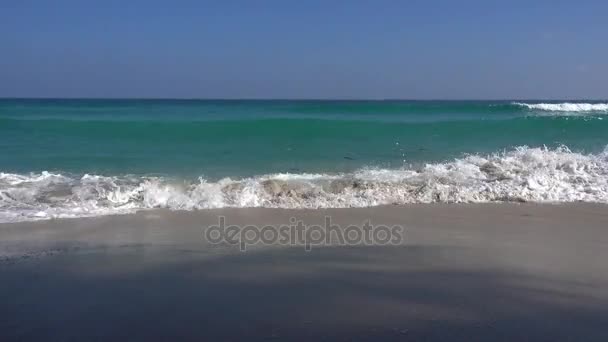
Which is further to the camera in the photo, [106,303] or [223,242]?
[223,242]

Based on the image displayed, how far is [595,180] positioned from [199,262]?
27.3 feet

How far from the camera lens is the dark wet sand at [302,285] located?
4141mm

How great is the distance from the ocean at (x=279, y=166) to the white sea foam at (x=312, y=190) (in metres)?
0.02

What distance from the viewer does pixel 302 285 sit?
5.04 metres

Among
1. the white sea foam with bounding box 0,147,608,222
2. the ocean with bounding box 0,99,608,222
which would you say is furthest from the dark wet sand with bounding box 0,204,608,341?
the ocean with bounding box 0,99,608,222

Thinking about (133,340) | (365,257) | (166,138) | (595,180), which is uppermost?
(166,138)

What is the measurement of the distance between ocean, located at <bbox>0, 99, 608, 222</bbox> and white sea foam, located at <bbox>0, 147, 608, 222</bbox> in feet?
0.08

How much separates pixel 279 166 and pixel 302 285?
8.73 metres

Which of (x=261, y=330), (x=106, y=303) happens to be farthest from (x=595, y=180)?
(x=106, y=303)

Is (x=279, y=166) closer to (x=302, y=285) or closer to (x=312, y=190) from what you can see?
(x=312, y=190)

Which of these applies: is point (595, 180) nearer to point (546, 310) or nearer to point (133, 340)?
point (546, 310)

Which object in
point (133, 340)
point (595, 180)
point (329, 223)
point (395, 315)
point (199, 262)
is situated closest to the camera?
point (133, 340)

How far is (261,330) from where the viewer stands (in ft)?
13.5

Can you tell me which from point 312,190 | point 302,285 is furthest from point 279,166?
point 302,285
